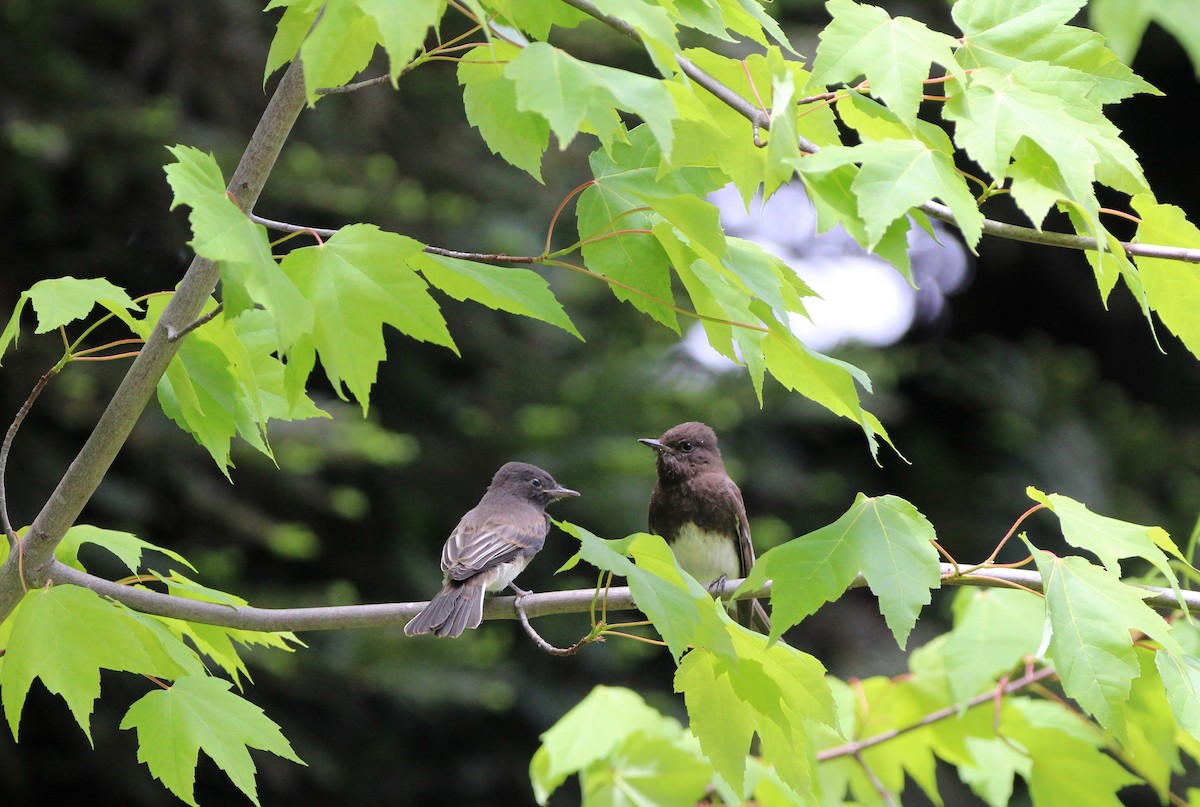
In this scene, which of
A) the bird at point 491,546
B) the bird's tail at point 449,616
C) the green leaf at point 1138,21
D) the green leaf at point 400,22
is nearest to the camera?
the green leaf at point 1138,21

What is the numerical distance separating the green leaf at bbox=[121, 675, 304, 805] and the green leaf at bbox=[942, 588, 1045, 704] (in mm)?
1332

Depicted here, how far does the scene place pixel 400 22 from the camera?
1.20 meters

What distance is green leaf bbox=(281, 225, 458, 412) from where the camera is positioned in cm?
145

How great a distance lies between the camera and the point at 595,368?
5754mm

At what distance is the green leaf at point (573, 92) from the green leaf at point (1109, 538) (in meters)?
0.79

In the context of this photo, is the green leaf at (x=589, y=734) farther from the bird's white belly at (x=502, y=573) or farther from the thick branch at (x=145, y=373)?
the thick branch at (x=145, y=373)

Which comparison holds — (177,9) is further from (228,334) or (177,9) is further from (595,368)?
(228,334)

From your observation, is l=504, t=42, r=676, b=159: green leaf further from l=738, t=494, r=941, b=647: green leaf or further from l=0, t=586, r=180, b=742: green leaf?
l=0, t=586, r=180, b=742: green leaf

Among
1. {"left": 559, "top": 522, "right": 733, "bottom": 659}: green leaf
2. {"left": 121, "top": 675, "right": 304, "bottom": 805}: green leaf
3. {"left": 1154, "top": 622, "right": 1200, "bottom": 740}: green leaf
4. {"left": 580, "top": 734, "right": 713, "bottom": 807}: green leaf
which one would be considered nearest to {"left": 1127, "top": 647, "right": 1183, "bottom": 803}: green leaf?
{"left": 1154, "top": 622, "right": 1200, "bottom": 740}: green leaf

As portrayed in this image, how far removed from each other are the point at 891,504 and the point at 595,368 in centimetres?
405

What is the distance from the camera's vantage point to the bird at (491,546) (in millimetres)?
2332

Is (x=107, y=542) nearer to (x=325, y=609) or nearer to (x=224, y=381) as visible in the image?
(x=224, y=381)

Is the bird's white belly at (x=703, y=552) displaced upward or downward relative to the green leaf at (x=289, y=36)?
downward

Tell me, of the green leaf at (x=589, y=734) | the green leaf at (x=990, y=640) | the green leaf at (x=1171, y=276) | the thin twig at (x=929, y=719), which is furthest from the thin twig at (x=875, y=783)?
the green leaf at (x=1171, y=276)
